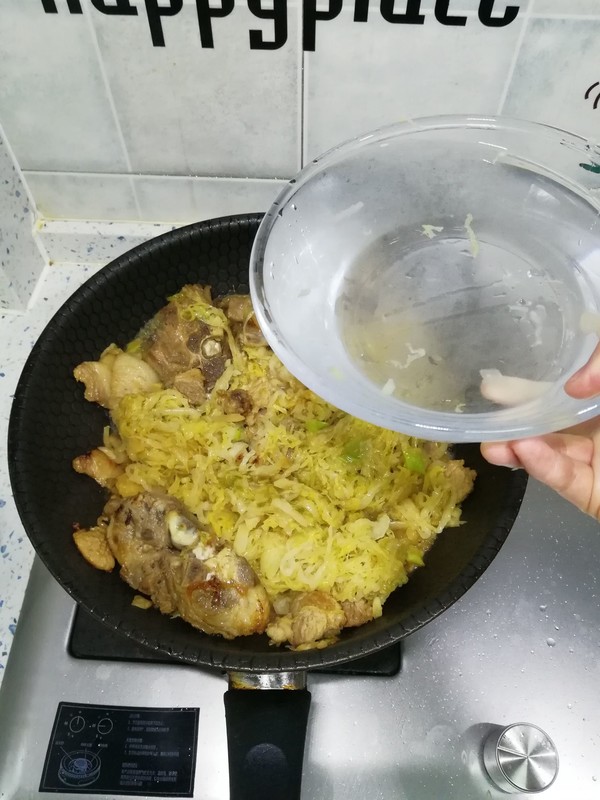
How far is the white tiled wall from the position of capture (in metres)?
1.07

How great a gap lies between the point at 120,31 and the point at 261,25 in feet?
0.81

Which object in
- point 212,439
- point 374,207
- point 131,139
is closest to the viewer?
point 374,207

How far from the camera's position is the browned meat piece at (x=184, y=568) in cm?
102

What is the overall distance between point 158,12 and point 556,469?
0.98 m

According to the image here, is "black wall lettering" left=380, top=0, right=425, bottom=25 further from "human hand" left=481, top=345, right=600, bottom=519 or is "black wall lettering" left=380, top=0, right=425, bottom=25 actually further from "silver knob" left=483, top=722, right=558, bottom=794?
"silver knob" left=483, top=722, right=558, bottom=794

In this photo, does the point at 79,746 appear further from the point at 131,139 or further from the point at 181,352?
the point at 131,139

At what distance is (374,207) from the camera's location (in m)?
1.07

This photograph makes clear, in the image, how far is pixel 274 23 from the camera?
1.08 m

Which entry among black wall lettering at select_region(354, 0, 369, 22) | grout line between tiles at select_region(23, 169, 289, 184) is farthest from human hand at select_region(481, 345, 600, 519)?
grout line between tiles at select_region(23, 169, 289, 184)

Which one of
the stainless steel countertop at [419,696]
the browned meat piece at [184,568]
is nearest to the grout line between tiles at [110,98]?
the browned meat piece at [184,568]

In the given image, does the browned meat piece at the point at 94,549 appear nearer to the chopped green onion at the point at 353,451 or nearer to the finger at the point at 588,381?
the chopped green onion at the point at 353,451

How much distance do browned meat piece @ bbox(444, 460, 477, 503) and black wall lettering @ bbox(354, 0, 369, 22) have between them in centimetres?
78

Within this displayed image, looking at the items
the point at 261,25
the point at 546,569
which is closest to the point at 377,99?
the point at 261,25

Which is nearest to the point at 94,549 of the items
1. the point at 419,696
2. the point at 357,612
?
the point at 357,612
